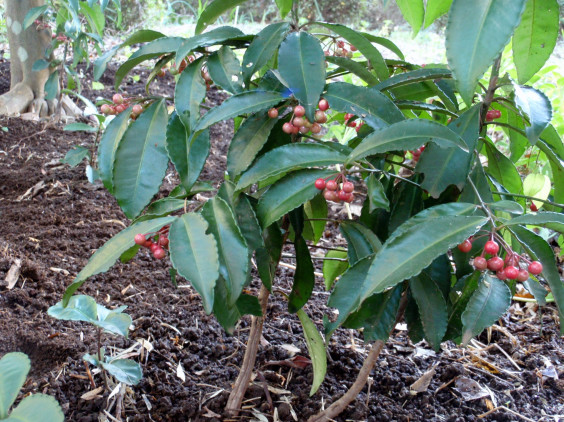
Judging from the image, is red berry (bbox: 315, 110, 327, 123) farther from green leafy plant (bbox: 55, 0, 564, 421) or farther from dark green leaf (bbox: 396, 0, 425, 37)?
dark green leaf (bbox: 396, 0, 425, 37)

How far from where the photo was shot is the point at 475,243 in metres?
0.92

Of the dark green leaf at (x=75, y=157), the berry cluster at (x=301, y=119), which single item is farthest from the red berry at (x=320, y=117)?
the dark green leaf at (x=75, y=157)

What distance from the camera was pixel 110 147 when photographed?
102cm

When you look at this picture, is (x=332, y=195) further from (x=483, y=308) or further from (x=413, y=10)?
(x=413, y=10)

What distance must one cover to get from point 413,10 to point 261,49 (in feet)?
1.21

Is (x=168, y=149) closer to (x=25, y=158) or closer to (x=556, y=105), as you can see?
(x=25, y=158)

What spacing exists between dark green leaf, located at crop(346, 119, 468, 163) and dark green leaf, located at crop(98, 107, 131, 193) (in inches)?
18.2

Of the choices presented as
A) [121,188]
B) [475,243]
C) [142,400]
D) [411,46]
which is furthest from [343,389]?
[411,46]

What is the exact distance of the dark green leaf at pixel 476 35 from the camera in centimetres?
65

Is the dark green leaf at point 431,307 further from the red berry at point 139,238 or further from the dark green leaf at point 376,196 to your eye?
the red berry at point 139,238

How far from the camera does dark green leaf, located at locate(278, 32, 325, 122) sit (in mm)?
860

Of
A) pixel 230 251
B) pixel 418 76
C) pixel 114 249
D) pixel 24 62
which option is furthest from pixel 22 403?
pixel 24 62

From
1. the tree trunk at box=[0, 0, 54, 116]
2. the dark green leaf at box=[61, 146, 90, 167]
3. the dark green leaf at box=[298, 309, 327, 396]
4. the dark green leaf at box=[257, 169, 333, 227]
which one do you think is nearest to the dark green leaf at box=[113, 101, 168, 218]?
the dark green leaf at box=[257, 169, 333, 227]

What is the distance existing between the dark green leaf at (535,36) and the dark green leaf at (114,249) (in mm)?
612
